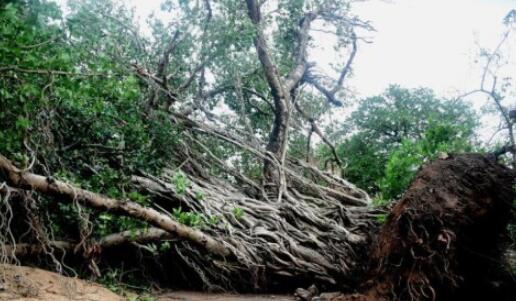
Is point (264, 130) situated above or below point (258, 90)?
below

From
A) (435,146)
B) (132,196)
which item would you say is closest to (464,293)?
(435,146)

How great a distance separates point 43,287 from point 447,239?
3225 mm

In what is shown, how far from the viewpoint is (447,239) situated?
10.4ft

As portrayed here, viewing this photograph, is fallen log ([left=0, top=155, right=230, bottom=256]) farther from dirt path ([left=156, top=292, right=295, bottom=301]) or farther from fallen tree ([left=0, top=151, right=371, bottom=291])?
dirt path ([left=156, top=292, right=295, bottom=301])

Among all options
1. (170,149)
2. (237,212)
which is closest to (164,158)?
(170,149)

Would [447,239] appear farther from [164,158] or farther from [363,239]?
[164,158]

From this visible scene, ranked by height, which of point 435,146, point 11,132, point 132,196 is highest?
point 435,146

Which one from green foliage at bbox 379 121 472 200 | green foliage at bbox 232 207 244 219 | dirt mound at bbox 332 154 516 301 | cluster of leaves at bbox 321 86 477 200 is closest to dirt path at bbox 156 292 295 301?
green foliage at bbox 232 207 244 219

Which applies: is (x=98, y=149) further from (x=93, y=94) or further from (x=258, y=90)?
(x=258, y=90)

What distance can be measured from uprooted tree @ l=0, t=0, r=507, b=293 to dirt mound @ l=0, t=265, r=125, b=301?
0.17 m

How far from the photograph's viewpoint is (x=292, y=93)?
8688 millimetres

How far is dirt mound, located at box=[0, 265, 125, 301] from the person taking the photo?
113 inches

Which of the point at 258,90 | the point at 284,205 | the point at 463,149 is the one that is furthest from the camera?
the point at 258,90

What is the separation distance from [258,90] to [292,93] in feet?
2.70
